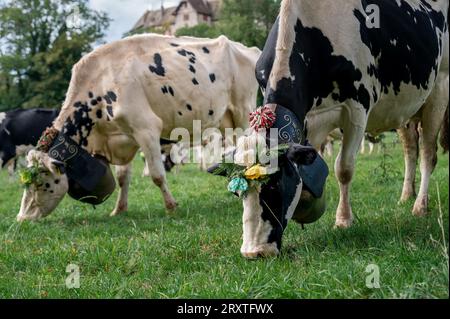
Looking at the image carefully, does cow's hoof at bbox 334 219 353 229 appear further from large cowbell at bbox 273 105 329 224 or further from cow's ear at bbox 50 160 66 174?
cow's ear at bbox 50 160 66 174

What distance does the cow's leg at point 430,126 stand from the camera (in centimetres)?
605

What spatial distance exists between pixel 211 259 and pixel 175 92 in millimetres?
4287

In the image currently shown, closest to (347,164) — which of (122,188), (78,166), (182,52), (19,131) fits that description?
(78,166)

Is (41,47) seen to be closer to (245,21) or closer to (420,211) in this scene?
(245,21)

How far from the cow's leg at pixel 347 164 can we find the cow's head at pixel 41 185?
358 cm

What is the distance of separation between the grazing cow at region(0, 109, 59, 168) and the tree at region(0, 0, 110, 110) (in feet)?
84.9

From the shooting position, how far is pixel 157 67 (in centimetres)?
816

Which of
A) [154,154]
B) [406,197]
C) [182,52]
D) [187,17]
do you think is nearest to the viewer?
[406,197]

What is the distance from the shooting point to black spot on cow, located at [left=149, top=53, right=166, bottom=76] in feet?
26.6

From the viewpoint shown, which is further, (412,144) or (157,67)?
(157,67)

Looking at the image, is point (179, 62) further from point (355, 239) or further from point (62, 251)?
point (355, 239)

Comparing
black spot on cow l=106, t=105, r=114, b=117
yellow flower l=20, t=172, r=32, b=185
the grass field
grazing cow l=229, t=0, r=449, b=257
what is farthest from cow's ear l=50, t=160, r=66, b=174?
grazing cow l=229, t=0, r=449, b=257

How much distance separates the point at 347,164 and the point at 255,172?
5.47ft

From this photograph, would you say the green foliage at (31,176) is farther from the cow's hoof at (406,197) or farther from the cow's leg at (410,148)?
the cow's leg at (410,148)
